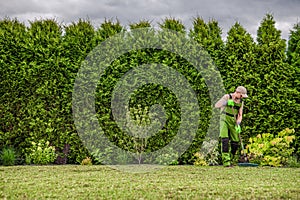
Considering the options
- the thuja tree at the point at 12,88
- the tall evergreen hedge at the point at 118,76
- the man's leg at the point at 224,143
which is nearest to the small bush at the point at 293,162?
the tall evergreen hedge at the point at 118,76

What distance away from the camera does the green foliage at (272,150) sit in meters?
10.8

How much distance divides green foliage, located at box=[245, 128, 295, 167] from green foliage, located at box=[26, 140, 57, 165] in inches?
187

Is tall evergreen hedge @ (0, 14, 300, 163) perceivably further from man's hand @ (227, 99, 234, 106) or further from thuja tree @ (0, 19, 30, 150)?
man's hand @ (227, 99, 234, 106)

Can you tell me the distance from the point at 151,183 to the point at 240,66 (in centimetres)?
496

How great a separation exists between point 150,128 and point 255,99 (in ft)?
8.70

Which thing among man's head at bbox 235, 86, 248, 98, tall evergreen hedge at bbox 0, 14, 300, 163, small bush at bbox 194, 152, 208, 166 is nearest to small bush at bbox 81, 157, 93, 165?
tall evergreen hedge at bbox 0, 14, 300, 163

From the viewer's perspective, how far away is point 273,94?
37.3 feet

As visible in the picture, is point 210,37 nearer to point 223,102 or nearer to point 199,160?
point 223,102

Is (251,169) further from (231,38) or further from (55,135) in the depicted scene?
(55,135)

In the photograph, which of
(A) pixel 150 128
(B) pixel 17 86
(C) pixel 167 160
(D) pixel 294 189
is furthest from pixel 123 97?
(D) pixel 294 189

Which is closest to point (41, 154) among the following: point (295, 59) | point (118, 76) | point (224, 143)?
point (118, 76)

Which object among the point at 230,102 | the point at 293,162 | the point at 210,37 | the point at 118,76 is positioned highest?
the point at 210,37

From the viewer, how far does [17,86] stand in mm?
11625

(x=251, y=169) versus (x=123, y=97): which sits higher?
(x=123, y=97)
